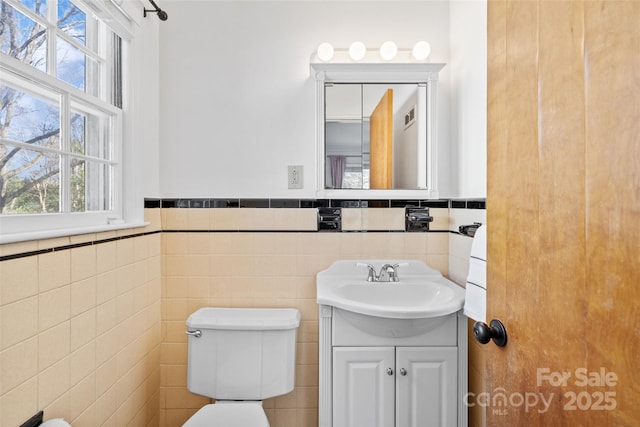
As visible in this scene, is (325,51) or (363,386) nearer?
(363,386)

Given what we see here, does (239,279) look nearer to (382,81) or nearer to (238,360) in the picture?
(238,360)

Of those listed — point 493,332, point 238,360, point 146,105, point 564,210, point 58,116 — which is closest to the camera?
point 564,210

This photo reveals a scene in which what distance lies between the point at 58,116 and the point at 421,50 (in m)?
1.53

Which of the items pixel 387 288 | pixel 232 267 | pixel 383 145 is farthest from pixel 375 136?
pixel 232 267

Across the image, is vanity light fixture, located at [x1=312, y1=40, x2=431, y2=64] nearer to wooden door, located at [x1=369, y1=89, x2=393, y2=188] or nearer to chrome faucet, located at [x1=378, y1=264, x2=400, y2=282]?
wooden door, located at [x1=369, y1=89, x2=393, y2=188]

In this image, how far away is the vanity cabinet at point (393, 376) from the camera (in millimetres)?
1467

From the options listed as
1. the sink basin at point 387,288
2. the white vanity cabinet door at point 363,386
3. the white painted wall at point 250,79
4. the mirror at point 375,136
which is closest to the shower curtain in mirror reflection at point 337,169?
the mirror at point 375,136

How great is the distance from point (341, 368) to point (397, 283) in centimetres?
47

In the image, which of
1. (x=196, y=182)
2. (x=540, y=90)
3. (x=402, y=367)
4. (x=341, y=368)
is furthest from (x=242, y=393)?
(x=540, y=90)

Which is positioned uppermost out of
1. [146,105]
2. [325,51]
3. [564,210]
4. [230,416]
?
[325,51]

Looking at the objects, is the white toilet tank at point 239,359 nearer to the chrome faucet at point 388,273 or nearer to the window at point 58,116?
the chrome faucet at point 388,273

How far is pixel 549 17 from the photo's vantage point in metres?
0.64

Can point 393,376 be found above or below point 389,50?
below

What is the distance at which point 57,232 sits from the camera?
1.08 meters
